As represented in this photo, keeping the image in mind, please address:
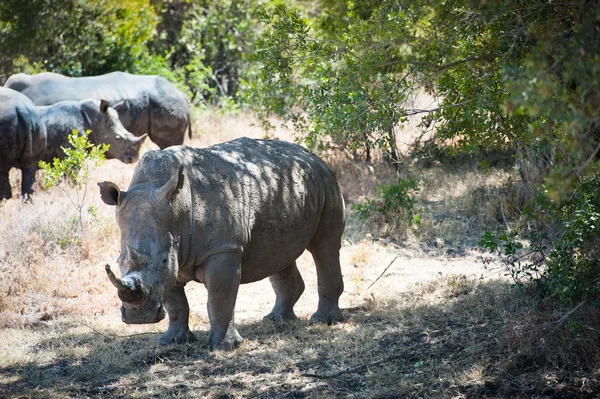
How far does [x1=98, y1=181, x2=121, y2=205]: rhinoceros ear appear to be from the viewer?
252 inches

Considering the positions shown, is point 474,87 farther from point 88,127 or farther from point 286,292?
point 88,127

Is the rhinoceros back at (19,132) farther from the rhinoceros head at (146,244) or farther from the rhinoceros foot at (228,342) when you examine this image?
the rhinoceros foot at (228,342)

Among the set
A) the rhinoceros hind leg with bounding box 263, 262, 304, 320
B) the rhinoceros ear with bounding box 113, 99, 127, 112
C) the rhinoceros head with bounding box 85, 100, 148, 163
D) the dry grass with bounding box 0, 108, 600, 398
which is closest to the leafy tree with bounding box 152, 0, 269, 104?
the rhinoceros ear with bounding box 113, 99, 127, 112

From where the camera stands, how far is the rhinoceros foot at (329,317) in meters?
7.75

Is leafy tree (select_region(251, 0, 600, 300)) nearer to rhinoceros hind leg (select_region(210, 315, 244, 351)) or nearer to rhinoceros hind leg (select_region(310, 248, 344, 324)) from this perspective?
rhinoceros hind leg (select_region(310, 248, 344, 324))

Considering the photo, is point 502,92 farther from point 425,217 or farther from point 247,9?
point 247,9

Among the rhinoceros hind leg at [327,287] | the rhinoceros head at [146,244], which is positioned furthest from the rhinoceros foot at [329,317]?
the rhinoceros head at [146,244]

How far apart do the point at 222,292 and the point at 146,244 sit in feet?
2.72

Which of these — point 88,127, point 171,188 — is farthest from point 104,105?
point 171,188

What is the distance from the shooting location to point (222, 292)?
22.0ft

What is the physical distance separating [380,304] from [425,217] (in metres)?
3.56

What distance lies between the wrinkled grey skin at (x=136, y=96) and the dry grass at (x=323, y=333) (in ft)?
14.1

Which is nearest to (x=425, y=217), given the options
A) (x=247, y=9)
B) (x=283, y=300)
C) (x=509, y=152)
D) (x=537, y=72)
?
(x=509, y=152)

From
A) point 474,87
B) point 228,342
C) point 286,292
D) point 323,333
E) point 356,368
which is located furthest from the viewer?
point 286,292
